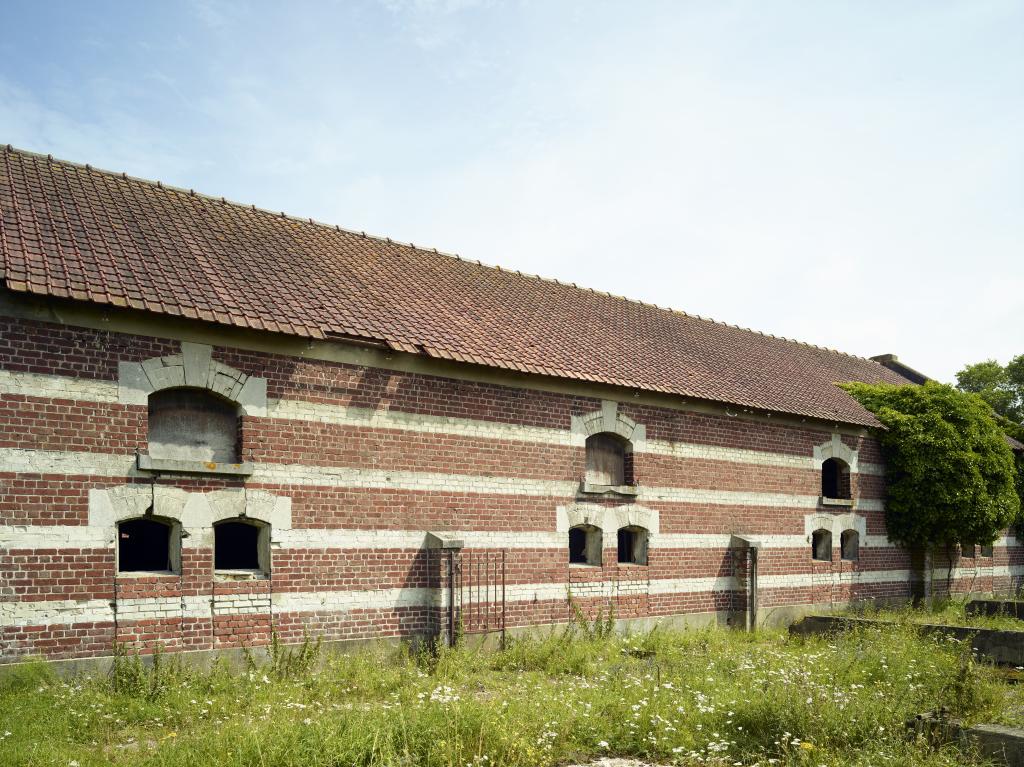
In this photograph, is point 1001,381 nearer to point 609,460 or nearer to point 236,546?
point 609,460

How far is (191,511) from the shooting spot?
1131 centimetres

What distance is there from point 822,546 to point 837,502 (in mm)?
1026

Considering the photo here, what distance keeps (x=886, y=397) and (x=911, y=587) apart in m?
4.60

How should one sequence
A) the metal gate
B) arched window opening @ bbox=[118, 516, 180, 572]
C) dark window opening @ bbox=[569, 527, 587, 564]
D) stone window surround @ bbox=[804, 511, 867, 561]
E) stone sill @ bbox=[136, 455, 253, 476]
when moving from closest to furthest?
1. stone sill @ bbox=[136, 455, 253, 476]
2. arched window opening @ bbox=[118, 516, 180, 572]
3. the metal gate
4. dark window opening @ bbox=[569, 527, 587, 564]
5. stone window surround @ bbox=[804, 511, 867, 561]

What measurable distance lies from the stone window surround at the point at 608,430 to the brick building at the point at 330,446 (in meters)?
0.04

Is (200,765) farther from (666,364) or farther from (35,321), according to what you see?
(666,364)

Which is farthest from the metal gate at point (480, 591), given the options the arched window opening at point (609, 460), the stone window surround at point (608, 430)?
the arched window opening at point (609, 460)

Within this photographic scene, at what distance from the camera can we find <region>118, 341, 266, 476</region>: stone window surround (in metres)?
11.0

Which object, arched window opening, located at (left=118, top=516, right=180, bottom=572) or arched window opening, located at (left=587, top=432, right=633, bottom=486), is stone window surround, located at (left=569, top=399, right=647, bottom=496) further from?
arched window opening, located at (left=118, top=516, right=180, bottom=572)

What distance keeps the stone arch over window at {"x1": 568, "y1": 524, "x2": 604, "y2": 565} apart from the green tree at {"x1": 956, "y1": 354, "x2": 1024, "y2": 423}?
28363 mm

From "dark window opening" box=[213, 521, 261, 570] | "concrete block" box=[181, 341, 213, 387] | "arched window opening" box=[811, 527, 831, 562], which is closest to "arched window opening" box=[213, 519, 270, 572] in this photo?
"dark window opening" box=[213, 521, 261, 570]

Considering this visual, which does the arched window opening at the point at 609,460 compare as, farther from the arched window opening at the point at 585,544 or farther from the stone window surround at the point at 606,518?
the arched window opening at the point at 585,544

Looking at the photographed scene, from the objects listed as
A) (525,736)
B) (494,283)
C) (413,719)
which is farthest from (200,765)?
(494,283)

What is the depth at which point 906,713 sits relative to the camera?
864cm
